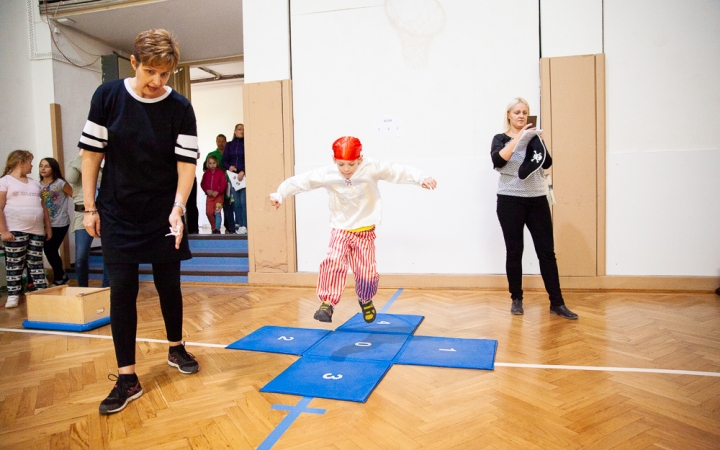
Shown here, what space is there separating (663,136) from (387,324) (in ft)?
10.8

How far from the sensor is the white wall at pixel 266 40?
5523 mm

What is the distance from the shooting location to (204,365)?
9.93 feet

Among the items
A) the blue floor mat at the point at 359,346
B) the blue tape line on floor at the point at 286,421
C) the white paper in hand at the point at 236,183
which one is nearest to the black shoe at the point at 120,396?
the blue tape line on floor at the point at 286,421

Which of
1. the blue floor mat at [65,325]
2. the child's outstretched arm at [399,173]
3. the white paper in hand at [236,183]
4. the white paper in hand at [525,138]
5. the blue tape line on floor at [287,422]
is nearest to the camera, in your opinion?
the blue tape line on floor at [287,422]

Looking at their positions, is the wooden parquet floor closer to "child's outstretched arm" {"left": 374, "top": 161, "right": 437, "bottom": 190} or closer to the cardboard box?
the cardboard box

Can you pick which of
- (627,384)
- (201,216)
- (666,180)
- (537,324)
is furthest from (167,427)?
(201,216)

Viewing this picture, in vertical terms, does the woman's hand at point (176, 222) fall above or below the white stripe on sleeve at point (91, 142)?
below

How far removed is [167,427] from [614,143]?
4.58m

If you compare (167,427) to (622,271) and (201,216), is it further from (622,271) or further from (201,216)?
(201,216)

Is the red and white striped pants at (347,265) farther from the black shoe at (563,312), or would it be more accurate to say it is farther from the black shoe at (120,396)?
the black shoe at (563,312)

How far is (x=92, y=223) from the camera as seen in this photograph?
7.89 ft

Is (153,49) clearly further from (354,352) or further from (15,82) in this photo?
(15,82)

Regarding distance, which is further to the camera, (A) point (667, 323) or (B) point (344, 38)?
(B) point (344, 38)

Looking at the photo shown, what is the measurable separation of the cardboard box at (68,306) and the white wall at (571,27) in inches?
188
